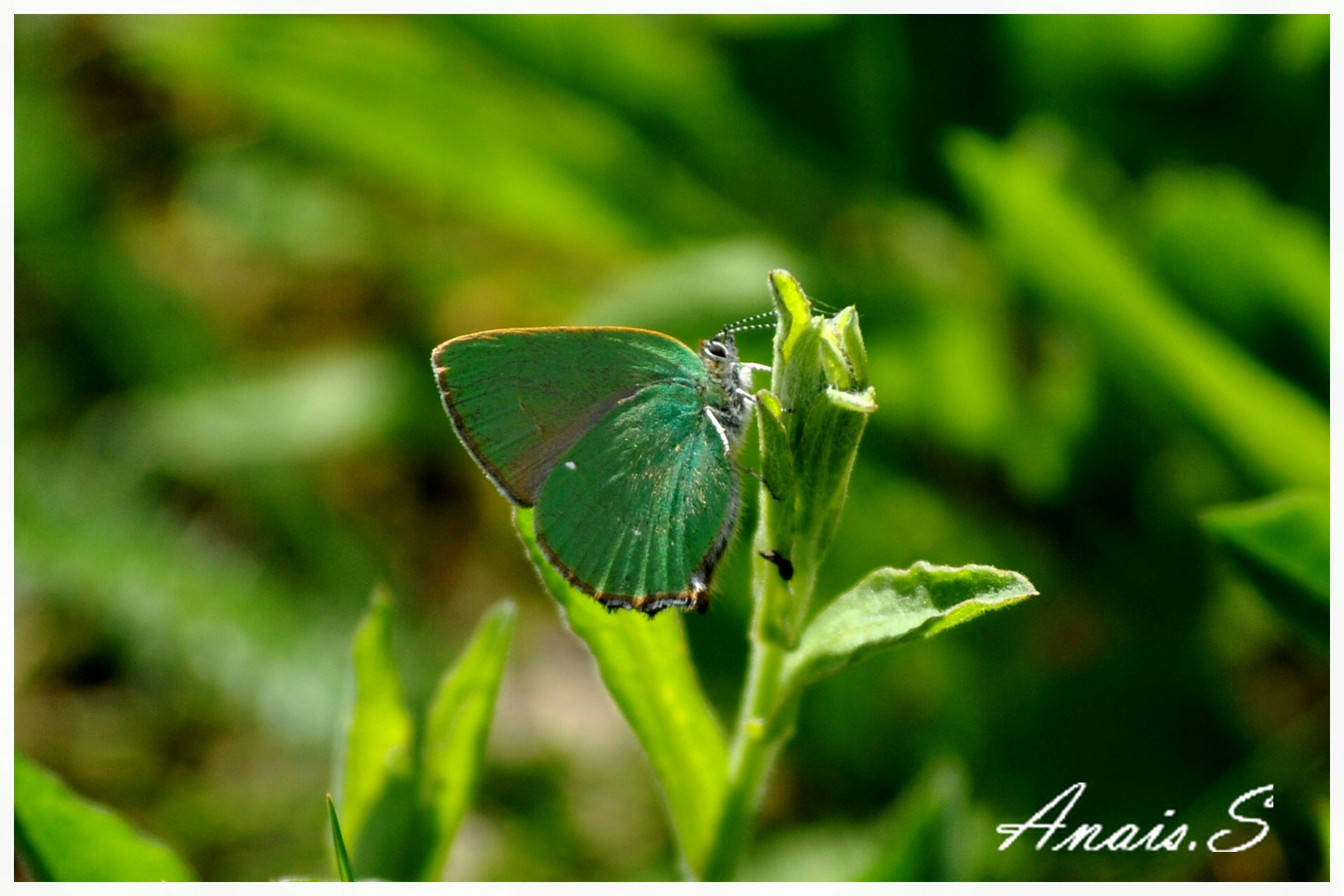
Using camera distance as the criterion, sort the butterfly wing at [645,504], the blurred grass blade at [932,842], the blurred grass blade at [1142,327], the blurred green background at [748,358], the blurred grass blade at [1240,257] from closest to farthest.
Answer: the butterfly wing at [645,504]
the blurred grass blade at [932,842]
the blurred grass blade at [1142,327]
the blurred grass blade at [1240,257]
the blurred green background at [748,358]

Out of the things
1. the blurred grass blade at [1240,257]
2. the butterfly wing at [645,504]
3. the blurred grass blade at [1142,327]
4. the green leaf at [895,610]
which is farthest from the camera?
the blurred grass blade at [1240,257]

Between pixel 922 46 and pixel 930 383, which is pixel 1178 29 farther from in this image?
pixel 930 383

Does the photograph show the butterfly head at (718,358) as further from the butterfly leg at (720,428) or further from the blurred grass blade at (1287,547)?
the blurred grass blade at (1287,547)

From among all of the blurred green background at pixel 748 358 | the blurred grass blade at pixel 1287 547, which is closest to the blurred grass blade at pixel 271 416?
the blurred green background at pixel 748 358

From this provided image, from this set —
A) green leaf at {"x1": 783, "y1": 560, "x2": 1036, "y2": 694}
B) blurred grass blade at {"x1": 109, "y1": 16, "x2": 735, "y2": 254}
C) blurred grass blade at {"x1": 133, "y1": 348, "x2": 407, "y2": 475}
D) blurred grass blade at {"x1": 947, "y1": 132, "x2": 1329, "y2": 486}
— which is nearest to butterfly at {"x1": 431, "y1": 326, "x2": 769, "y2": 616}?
green leaf at {"x1": 783, "y1": 560, "x2": 1036, "y2": 694}

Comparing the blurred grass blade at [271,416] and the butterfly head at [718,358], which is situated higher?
the butterfly head at [718,358]

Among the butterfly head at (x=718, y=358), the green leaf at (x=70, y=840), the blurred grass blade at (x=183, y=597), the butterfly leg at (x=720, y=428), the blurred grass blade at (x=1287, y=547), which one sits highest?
the butterfly head at (x=718, y=358)

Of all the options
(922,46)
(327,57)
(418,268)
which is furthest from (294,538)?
(922,46)

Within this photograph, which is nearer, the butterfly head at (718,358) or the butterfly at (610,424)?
the butterfly at (610,424)
